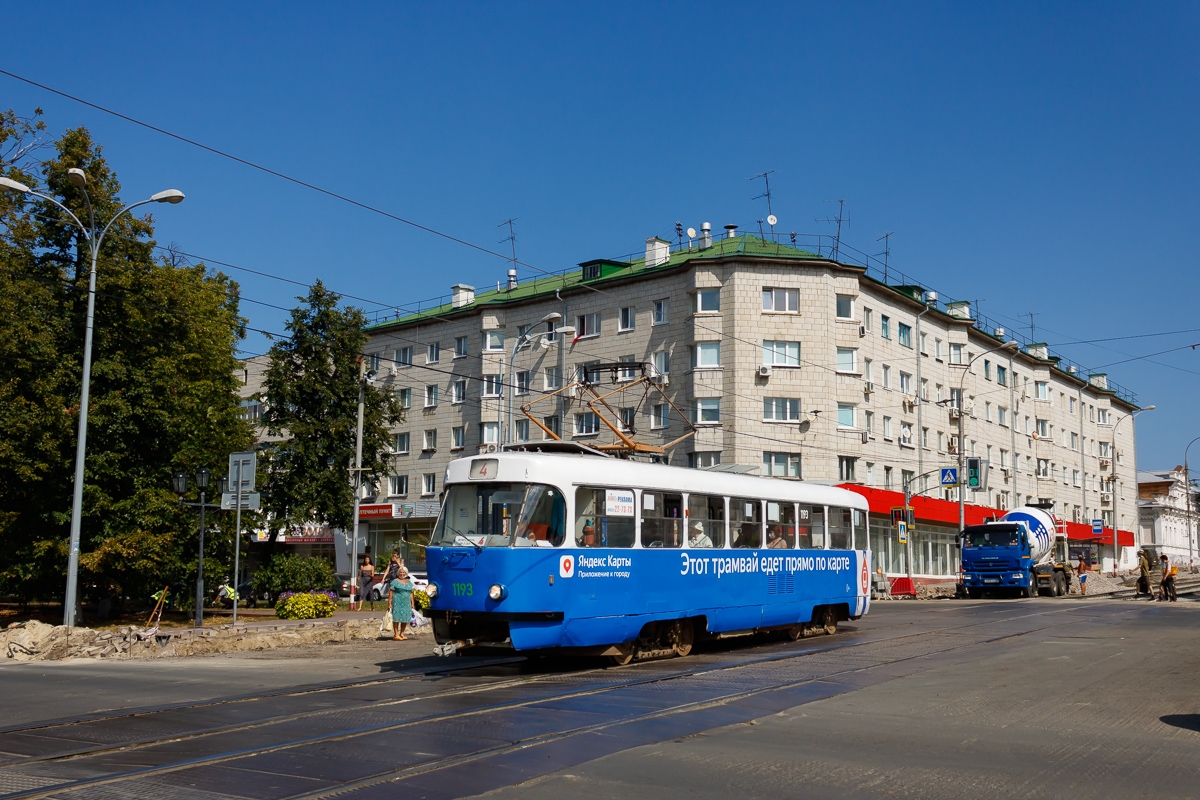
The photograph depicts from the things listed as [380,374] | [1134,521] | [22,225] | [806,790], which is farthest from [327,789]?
[1134,521]

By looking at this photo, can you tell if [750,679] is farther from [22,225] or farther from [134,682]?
[22,225]

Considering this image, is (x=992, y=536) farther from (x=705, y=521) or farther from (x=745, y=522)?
(x=705, y=521)

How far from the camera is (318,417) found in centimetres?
3853

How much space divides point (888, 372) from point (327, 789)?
152ft

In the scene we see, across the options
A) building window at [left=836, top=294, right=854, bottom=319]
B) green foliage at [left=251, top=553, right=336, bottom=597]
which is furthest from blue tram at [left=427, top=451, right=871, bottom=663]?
building window at [left=836, top=294, right=854, bottom=319]

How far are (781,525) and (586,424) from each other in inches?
1206

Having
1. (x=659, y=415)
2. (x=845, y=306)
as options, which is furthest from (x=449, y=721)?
(x=845, y=306)

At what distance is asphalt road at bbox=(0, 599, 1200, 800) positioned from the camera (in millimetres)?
7301

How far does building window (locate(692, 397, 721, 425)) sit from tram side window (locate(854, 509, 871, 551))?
23115 mm

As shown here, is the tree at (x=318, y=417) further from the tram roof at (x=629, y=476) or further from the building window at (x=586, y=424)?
the tram roof at (x=629, y=476)

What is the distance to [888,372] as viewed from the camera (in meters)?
50.3

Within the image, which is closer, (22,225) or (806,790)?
(806,790)

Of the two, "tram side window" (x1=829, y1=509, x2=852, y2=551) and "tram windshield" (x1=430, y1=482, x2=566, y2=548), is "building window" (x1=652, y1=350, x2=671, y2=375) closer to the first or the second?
"tram side window" (x1=829, y1=509, x2=852, y2=551)

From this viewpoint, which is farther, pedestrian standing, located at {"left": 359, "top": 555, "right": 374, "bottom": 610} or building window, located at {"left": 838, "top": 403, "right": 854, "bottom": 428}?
building window, located at {"left": 838, "top": 403, "right": 854, "bottom": 428}
